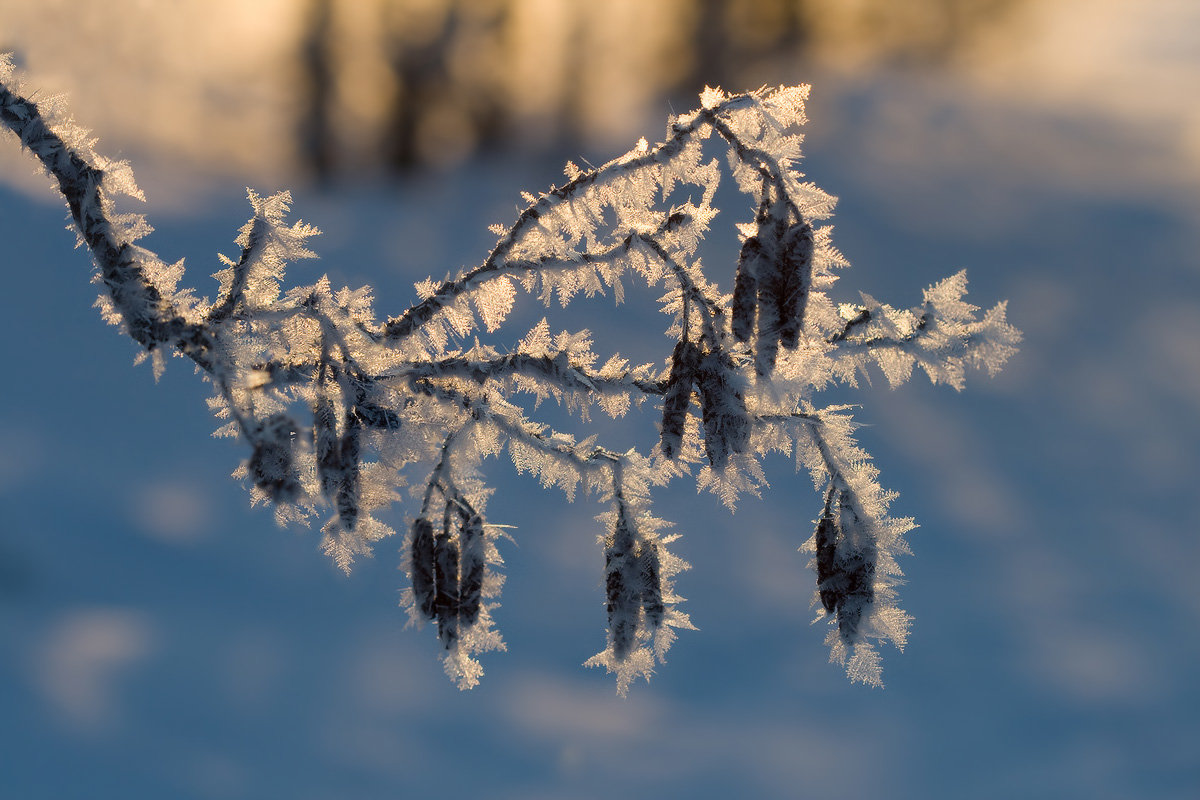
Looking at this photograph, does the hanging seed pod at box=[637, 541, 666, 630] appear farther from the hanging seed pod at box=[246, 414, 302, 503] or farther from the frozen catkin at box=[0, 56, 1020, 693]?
the hanging seed pod at box=[246, 414, 302, 503]

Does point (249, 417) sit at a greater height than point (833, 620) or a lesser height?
greater

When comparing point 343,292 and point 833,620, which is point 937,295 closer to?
point 833,620

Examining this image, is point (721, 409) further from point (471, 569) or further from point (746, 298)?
point (471, 569)

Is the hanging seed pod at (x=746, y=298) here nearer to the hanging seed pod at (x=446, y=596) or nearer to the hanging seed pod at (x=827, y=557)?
the hanging seed pod at (x=827, y=557)

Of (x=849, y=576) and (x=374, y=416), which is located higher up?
(x=374, y=416)

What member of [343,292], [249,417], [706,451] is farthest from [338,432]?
[706,451]

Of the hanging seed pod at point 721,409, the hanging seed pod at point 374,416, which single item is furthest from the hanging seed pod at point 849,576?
the hanging seed pod at point 374,416

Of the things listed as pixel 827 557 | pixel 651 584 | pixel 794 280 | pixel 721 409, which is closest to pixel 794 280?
pixel 794 280
